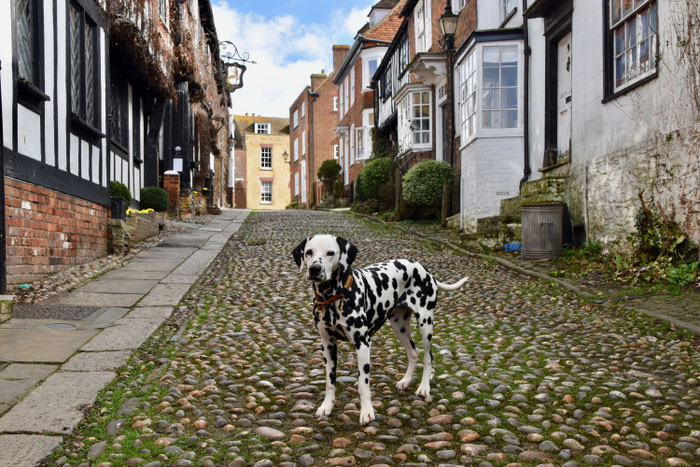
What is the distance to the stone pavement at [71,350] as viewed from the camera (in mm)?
3202

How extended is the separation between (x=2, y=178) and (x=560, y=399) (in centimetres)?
545

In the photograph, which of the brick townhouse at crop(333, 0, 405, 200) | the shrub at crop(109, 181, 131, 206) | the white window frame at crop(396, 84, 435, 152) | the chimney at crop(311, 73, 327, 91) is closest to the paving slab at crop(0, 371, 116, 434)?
the shrub at crop(109, 181, 131, 206)

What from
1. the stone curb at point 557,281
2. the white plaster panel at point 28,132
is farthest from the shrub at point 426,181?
the white plaster panel at point 28,132

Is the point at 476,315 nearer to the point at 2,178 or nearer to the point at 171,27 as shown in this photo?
the point at 2,178

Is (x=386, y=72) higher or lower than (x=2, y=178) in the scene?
higher

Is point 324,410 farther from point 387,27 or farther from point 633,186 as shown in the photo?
point 387,27

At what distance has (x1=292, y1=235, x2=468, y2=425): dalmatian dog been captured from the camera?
3303mm

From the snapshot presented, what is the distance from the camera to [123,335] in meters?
5.22

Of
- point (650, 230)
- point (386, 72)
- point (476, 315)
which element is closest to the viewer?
point (476, 315)

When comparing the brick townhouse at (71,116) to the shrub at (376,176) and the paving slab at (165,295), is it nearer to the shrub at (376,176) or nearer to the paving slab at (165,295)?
the paving slab at (165,295)

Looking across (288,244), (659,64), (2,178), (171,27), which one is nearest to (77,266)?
(2,178)

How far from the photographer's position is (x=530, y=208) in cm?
974

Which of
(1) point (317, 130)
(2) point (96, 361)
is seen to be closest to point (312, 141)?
(1) point (317, 130)

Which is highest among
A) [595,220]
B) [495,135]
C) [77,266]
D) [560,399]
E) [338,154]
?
[338,154]
